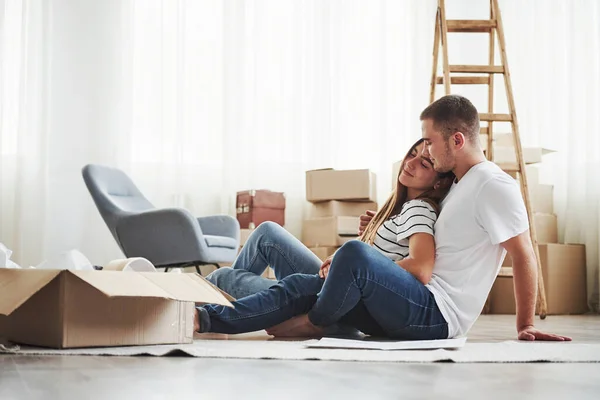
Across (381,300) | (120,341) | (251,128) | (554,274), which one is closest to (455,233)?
(381,300)

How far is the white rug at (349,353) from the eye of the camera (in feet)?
5.39

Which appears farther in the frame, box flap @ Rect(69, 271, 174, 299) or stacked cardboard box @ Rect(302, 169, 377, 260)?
stacked cardboard box @ Rect(302, 169, 377, 260)

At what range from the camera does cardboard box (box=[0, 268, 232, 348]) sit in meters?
1.71

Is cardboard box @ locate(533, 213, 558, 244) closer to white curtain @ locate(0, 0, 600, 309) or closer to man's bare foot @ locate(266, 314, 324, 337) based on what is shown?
white curtain @ locate(0, 0, 600, 309)

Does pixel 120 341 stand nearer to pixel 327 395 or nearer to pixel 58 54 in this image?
pixel 327 395

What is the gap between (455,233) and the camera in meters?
2.01

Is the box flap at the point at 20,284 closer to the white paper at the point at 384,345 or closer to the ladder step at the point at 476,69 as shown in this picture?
the white paper at the point at 384,345

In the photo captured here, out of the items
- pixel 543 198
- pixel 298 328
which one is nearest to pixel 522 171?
pixel 543 198

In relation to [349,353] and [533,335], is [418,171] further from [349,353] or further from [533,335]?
[349,353]

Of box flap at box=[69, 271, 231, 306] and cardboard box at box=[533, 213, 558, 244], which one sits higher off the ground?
cardboard box at box=[533, 213, 558, 244]

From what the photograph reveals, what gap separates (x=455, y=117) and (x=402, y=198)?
0.30m

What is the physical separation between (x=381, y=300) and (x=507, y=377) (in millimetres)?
612

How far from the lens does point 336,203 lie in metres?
4.95

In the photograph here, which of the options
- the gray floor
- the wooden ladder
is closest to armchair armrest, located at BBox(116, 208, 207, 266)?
the wooden ladder
